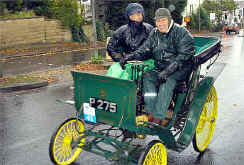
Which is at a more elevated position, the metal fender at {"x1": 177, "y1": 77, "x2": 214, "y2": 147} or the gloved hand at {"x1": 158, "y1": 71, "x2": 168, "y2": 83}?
the gloved hand at {"x1": 158, "y1": 71, "x2": 168, "y2": 83}

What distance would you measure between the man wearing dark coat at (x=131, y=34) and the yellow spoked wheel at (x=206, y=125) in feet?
4.37

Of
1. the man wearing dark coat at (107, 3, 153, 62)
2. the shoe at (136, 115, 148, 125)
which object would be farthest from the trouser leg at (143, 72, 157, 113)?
the man wearing dark coat at (107, 3, 153, 62)

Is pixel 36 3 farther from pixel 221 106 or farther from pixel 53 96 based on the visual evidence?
pixel 221 106

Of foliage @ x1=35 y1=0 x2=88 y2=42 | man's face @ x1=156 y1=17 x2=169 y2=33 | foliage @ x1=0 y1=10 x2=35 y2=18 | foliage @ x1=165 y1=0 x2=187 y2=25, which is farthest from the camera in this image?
foliage @ x1=165 y1=0 x2=187 y2=25

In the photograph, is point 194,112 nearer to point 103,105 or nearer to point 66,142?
point 103,105

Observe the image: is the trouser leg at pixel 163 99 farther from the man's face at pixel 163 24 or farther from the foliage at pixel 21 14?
the foliage at pixel 21 14

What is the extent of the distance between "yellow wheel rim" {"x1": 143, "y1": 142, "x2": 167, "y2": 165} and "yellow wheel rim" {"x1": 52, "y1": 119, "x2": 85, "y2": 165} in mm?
930

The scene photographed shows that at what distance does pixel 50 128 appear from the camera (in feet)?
20.3

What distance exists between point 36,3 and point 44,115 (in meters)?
23.3

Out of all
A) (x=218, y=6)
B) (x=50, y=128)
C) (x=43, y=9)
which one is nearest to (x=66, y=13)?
(x=43, y=9)

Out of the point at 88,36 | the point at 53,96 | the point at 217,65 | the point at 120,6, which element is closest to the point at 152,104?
the point at 217,65

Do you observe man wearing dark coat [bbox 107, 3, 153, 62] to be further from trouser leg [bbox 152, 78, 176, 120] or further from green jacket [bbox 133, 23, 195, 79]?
trouser leg [bbox 152, 78, 176, 120]

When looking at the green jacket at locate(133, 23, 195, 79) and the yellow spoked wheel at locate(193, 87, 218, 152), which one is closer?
the green jacket at locate(133, 23, 195, 79)

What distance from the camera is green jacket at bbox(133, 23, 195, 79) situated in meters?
4.23
